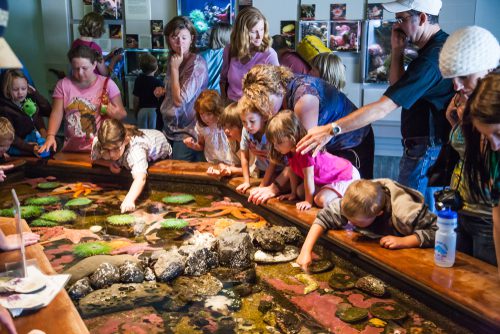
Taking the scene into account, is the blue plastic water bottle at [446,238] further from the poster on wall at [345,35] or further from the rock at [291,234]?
the poster on wall at [345,35]

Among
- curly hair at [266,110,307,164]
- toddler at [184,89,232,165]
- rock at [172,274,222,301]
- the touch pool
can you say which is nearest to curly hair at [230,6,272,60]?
toddler at [184,89,232,165]

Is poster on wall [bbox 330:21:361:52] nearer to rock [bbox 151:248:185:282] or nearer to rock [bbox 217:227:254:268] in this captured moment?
rock [bbox 217:227:254:268]

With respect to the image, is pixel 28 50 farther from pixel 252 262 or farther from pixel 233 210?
pixel 252 262

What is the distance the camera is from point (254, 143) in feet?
13.3

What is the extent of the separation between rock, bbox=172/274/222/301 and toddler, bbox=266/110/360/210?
3.18 ft

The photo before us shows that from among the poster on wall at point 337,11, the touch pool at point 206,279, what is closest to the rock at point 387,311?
the touch pool at point 206,279

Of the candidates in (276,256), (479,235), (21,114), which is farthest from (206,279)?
(21,114)

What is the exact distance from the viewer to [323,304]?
2.57 meters

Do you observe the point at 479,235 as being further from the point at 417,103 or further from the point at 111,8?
the point at 111,8

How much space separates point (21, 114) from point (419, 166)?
4.29 meters

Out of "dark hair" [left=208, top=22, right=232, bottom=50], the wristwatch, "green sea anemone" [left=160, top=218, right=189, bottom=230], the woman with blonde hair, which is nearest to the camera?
the wristwatch

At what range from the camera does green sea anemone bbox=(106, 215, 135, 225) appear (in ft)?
12.6

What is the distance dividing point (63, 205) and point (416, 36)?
3.18 metres

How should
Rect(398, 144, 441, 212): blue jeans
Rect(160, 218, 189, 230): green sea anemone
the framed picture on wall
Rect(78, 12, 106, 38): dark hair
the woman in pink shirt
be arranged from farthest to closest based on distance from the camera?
the framed picture on wall
Rect(78, 12, 106, 38): dark hair
the woman in pink shirt
Rect(160, 218, 189, 230): green sea anemone
Rect(398, 144, 441, 212): blue jeans
